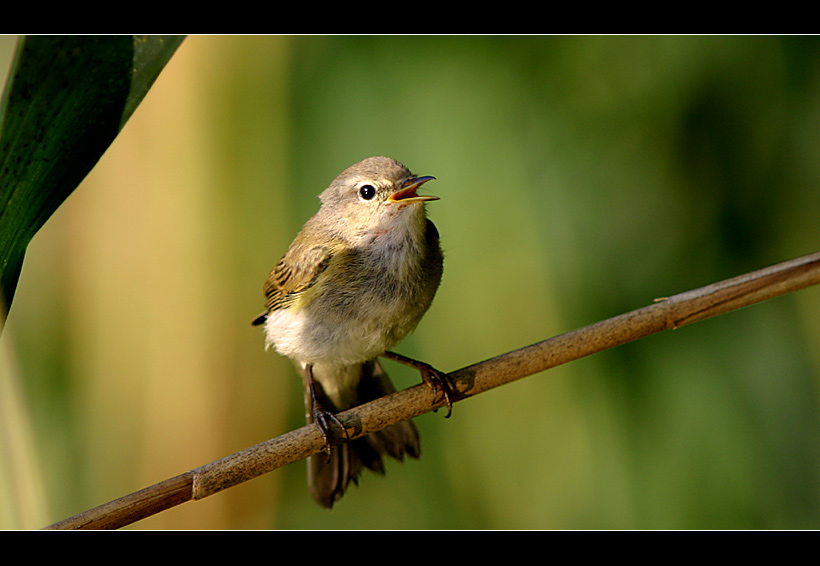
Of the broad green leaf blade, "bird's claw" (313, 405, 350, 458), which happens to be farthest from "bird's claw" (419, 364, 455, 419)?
the broad green leaf blade

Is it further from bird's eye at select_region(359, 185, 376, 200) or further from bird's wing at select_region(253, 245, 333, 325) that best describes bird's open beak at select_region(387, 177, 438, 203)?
bird's wing at select_region(253, 245, 333, 325)

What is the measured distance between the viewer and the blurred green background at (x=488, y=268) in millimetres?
1625

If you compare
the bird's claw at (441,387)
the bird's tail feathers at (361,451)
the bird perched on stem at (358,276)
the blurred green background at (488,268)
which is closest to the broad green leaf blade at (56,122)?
the bird perched on stem at (358,276)

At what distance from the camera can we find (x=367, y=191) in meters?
1.37

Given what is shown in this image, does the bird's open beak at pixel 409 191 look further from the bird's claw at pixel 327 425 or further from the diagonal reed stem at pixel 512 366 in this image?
the bird's claw at pixel 327 425

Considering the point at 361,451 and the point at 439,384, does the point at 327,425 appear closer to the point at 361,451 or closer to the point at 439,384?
the point at 439,384

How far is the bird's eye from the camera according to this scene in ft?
4.48

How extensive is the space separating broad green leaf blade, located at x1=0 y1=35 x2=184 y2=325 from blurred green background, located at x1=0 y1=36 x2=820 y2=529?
0.64 meters

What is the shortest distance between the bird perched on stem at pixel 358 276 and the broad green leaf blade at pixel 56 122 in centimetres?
54

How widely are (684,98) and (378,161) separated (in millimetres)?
989

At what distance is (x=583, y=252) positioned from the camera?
184 cm

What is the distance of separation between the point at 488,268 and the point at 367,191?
1.84 feet

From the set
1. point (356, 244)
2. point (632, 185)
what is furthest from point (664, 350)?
point (356, 244)

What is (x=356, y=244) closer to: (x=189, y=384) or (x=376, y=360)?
(x=376, y=360)
